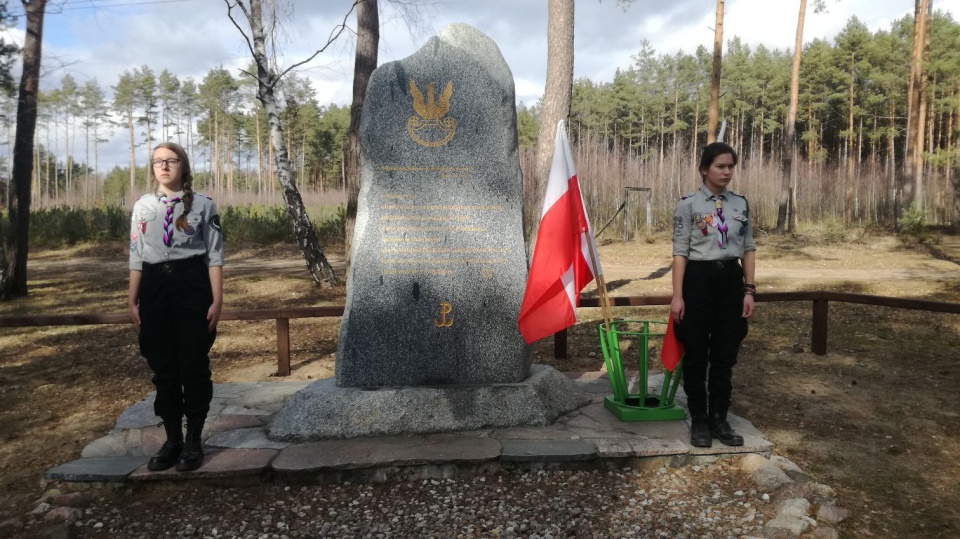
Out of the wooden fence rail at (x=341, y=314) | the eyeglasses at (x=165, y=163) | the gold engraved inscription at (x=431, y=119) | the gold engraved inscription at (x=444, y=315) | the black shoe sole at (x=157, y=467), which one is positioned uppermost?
the gold engraved inscription at (x=431, y=119)

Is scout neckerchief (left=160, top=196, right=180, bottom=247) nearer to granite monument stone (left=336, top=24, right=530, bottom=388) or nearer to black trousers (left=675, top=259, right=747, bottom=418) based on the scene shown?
granite monument stone (left=336, top=24, right=530, bottom=388)

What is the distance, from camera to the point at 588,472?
3254 mm

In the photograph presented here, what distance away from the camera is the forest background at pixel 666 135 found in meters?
20.6

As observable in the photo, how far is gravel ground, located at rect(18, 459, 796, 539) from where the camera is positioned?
2.69 metres

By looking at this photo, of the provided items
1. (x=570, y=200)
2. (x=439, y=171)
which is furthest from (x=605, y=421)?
(x=439, y=171)

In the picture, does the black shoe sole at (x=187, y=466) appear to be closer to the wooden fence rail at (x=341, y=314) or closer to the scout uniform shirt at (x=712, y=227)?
the wooden fence rail at (x=341, y=314)

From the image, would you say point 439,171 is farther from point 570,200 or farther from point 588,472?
point 588,472

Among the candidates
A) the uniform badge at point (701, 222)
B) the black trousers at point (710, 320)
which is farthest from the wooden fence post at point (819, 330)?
the uniform badge at point (701, 222)

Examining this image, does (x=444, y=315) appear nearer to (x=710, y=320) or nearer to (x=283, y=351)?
(x=710, y=320)

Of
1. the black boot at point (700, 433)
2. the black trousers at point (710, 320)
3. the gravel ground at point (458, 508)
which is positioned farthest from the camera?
the black boot at point (700, 433)

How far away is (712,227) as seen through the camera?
3184 millimetres

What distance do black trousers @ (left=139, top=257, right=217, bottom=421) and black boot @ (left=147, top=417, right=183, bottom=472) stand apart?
0.24 ft

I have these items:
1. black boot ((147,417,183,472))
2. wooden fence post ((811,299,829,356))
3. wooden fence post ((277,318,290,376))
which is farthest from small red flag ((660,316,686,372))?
wooden fence post ((277,318,290,376))

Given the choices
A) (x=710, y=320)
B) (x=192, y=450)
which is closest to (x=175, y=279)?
(x=192, y=450)
